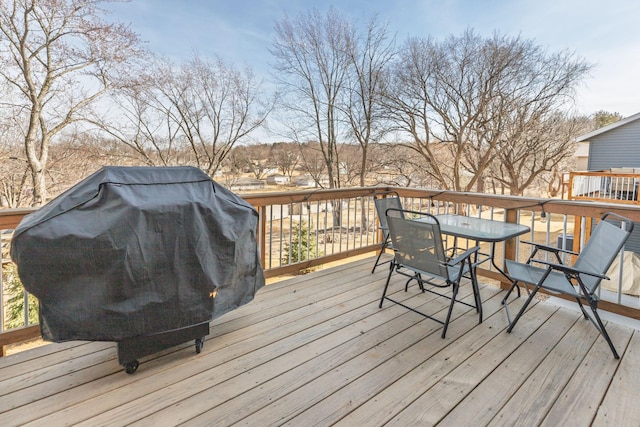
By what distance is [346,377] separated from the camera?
6.36 feet

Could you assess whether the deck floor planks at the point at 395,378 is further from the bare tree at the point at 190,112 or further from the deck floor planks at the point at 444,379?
the bare tree at the point at 190,112

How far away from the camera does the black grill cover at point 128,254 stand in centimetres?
161

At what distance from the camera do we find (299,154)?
1303 cm

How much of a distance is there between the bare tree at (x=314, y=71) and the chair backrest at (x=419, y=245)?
9985 mm

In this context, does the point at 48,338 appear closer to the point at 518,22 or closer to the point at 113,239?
the point at 113,239

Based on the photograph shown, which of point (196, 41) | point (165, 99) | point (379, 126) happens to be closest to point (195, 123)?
point (165, 99)

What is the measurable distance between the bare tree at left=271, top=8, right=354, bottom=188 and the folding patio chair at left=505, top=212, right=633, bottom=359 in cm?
1028

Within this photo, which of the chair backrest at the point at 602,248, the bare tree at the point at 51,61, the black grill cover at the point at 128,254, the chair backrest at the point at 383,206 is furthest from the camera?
the bare tree at the point at 51,61

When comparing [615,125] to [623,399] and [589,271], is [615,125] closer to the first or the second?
[589,271]

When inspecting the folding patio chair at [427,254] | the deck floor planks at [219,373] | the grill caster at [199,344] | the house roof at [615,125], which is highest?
the house roof at [615,125]

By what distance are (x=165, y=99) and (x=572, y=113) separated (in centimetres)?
1340

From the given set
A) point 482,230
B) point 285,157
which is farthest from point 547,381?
point 285,157

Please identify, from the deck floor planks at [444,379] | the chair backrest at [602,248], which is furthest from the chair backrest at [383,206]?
the chair backrest at [602,248]

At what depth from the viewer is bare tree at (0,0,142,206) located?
7406 mm
